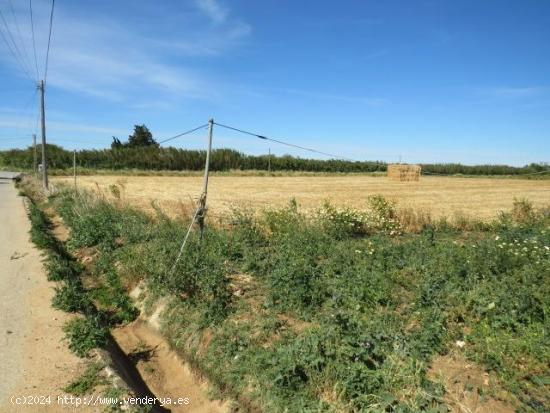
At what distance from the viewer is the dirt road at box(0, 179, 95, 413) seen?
422 centimetres

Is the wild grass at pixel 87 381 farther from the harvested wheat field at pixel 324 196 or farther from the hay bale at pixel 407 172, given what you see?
the hay bale at pixel 407 172

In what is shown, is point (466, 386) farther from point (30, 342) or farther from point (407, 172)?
point (407, 172)

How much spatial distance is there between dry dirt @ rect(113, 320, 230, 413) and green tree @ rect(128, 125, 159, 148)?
207 ft

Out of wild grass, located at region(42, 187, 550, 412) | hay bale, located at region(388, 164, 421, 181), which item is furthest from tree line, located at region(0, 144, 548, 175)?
wild grass, located at region(42, 187, 550, 412)

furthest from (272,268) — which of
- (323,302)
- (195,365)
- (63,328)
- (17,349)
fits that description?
(17,349)

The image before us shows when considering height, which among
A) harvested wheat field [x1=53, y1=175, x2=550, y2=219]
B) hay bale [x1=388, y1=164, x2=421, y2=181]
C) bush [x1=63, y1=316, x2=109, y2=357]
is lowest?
bush [x1=63, y1=316, x2=109, y2=357]

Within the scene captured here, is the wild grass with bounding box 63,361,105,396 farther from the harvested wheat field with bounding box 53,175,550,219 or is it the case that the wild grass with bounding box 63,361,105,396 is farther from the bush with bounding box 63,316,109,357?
the harvested wheat field with bounding box 53,175,550,219

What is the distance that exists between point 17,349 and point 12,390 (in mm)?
952

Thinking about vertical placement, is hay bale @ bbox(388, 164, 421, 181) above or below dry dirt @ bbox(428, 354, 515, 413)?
above

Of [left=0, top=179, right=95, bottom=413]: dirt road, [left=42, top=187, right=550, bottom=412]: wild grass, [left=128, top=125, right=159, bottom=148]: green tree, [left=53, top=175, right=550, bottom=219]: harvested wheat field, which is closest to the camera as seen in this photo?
[left=42, top=187, right=550, bottom=412]: wild grass

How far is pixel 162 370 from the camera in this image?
5.32 metres

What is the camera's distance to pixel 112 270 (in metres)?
8.22

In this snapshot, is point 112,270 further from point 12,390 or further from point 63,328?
point 12,390

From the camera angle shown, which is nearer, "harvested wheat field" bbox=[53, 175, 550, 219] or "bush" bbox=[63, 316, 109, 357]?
"bush" bbox=[63, 316, 109, 357]
